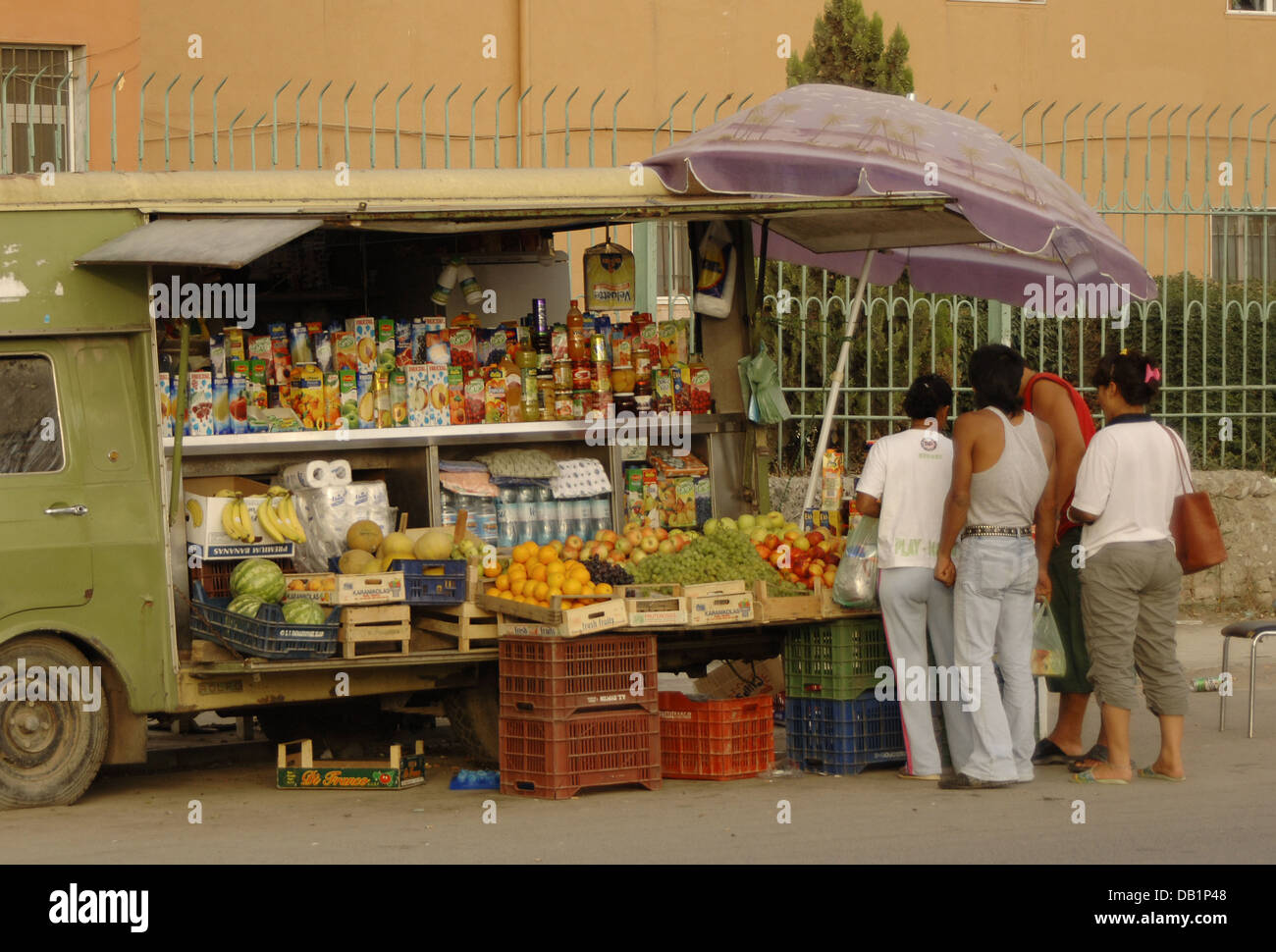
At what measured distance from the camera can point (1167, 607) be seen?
8.28 meters

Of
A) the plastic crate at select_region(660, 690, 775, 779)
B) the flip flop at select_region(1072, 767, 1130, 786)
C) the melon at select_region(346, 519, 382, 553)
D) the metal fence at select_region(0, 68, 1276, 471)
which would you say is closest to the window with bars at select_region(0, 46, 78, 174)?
the metal fence at select_region(0, 68, 1276, 471)

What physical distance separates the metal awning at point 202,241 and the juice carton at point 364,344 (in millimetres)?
1190

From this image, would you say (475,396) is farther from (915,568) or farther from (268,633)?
(915,568)

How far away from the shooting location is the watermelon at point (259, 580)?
8.11 meters

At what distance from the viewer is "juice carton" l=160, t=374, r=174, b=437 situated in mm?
8211

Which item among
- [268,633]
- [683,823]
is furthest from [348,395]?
[683,823]

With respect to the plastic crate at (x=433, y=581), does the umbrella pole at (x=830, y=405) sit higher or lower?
higher

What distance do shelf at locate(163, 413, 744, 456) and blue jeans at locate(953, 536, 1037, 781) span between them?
225cm

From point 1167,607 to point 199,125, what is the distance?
41.8 feet

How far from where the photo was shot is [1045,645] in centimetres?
854

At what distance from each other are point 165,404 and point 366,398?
1135 mm
